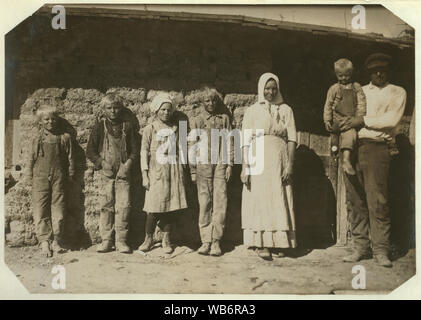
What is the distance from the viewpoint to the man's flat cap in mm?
6473

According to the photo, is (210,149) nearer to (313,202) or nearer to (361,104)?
(313,202)

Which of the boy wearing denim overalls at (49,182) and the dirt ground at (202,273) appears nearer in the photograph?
the dirt ground at (202,273)

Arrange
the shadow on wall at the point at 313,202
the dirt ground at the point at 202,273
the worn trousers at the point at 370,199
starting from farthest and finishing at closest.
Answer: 1. the shadow on wall at the point at 313,202
2. the worn trousers at the point at 370,199
3. the dirt ground at the point at 202,273

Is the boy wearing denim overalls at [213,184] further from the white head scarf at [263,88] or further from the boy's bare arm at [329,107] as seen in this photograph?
the boy's bare arm at [329,107]

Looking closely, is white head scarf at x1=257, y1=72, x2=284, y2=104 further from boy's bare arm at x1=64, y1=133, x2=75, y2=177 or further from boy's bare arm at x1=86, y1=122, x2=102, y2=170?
boy's bare arm at x1=64, y1=133, x2=75, y2=177

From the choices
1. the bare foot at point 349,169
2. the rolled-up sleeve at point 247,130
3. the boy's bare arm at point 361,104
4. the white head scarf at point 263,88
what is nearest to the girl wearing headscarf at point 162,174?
the rolled-up sleeve at point 247,130

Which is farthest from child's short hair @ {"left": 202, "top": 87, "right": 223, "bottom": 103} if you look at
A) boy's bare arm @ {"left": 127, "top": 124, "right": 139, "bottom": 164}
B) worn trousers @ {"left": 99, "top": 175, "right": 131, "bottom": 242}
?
worn trousers @ {"left": 99, "top": 175, "right": 131, "bottom": 242}

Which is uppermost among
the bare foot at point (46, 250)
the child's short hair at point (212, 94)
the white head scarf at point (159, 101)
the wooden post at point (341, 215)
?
the child's short hair at point (212, 94)

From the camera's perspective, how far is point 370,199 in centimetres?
646

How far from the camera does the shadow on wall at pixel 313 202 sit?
21.4 feet

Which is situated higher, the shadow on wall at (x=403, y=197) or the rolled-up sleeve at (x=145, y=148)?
the rolled-up sleeve at (x=145, y=148)

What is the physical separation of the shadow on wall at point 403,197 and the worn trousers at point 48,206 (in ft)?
10.9

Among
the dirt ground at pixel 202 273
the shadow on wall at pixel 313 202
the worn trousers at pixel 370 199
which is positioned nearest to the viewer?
the dirt ground at pixel 202 273

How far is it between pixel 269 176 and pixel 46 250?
235 centimetres
